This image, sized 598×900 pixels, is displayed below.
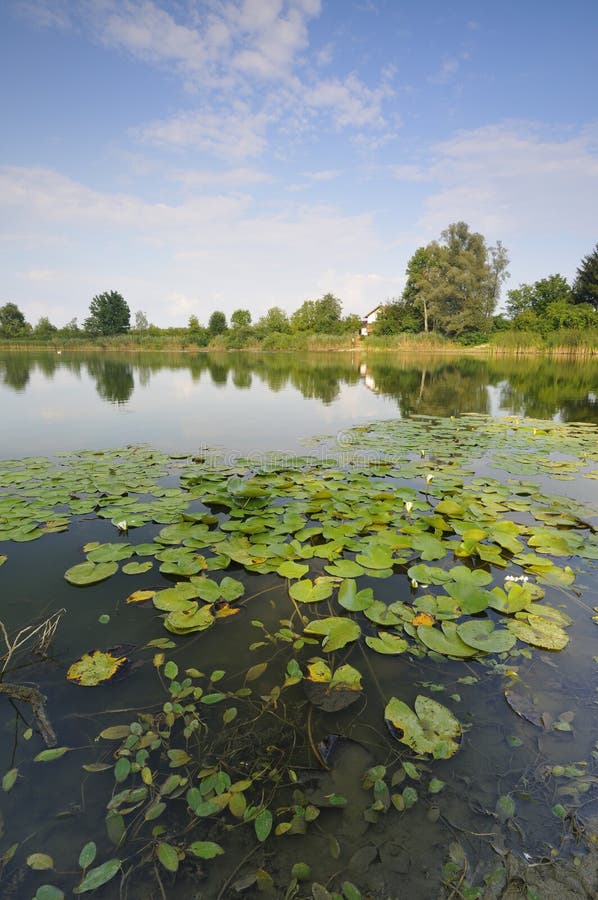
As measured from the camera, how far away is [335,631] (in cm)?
179

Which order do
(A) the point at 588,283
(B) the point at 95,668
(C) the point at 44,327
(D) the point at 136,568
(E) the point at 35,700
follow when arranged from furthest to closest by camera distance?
1. (C) the point at 44,327
2. (A) the point at 588,283
3. (D) the point at 136,568
4. (B) the point at 95,668
5. (E) the point at 35,700

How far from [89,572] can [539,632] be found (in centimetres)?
230

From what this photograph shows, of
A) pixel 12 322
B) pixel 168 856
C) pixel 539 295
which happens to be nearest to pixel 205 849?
pixel 168 856

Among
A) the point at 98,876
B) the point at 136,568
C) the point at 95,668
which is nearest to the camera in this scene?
the point at 98,876

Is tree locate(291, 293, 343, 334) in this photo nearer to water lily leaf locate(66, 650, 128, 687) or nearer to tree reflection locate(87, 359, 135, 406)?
tree reflection locate(87, 359, 135, 406)

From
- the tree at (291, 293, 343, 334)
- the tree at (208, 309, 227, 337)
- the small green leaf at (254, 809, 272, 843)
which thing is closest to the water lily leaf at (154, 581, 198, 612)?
the small green leaf at (254, 809, 272, 843)

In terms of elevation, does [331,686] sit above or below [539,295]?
below

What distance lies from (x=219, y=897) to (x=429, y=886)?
19.8 inches

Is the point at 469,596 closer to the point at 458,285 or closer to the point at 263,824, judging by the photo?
the point at 263,824

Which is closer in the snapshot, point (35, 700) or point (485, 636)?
point (35, 700)

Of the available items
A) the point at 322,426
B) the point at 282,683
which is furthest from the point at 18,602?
the point at 322,426

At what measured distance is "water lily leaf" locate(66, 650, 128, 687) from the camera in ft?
5.13

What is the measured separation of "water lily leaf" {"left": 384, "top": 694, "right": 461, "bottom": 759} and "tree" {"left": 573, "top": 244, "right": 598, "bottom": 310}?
41311 millimetres

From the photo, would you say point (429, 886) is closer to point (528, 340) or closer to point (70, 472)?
point (70, 472)
